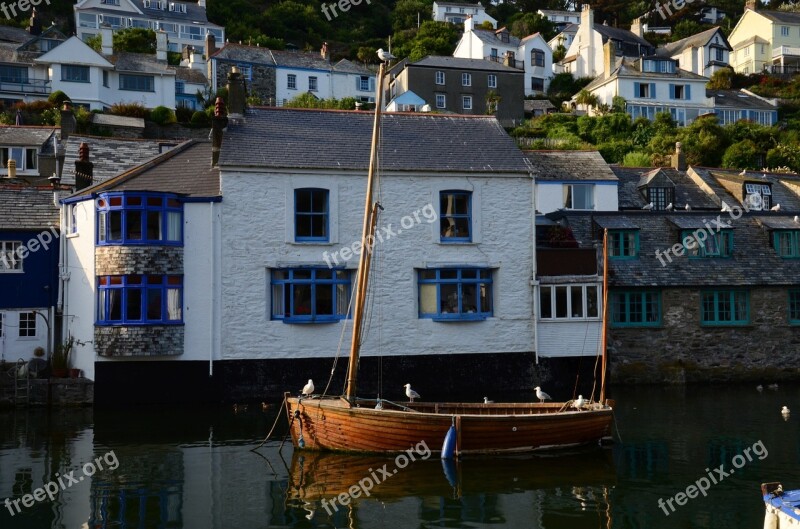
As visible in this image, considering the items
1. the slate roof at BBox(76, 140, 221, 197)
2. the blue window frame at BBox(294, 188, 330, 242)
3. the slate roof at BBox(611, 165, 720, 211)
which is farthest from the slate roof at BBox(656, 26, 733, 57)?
the slate roof at BBox(76, 140, 221, 197)

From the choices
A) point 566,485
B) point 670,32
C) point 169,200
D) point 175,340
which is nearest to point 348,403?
point 566,485

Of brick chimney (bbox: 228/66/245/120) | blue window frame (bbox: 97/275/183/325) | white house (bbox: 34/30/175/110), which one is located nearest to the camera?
blue window frame (bbox: 97/275/183/325)

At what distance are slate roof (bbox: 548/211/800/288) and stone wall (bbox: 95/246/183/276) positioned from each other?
15.7 metres

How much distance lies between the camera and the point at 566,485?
1858 cm

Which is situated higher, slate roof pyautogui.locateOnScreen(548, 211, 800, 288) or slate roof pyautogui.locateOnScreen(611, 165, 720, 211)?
slate roof pyautogui.locateOnScreen(611, 165, 720, 211)

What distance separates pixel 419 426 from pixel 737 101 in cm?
6655

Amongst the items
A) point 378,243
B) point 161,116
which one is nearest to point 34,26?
point 161,116

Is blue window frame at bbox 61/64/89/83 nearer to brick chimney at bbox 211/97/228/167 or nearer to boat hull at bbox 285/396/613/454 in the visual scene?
brick chimney at bbox 211/97/228/167

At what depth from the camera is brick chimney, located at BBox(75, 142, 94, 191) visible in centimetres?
3047

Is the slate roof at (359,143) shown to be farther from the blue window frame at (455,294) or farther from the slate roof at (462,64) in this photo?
the slate roof at (462,64)

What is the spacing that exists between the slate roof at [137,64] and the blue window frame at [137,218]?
39.1 metres

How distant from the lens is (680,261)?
A: 109 ft

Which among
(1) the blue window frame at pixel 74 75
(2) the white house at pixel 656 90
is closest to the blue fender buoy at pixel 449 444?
(1) the blue window frame at pixel 74 75

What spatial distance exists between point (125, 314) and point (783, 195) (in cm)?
3498
